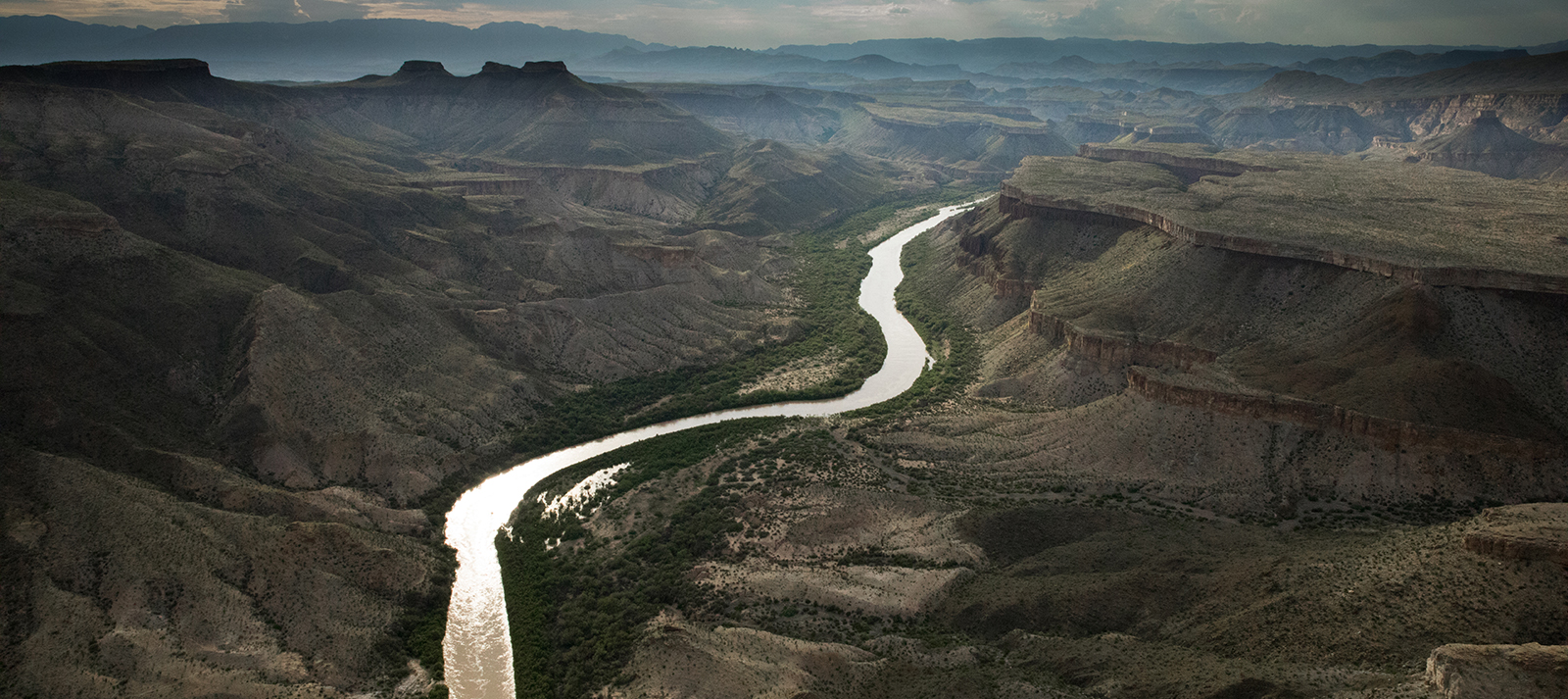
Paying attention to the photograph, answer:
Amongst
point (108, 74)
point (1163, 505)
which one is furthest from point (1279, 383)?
point (108, 74)

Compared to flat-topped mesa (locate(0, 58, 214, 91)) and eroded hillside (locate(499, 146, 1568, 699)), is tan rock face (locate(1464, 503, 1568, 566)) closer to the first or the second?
eroded hillside (locate(499, 146, 1568, 699))

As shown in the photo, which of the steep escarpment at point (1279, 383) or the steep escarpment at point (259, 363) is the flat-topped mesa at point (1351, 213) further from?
the steep escarpment at point (259, 363)

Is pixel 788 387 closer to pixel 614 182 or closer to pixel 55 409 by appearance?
pixel 55 409

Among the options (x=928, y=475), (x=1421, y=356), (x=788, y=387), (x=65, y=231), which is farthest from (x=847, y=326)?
(x=65, y=231)

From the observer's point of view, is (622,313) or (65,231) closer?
(65,231)

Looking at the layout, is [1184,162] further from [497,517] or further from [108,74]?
[108,74]

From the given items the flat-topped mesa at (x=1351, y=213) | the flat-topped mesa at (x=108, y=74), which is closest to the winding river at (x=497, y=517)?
the flat-topped mesa at (x=1351, y=213)

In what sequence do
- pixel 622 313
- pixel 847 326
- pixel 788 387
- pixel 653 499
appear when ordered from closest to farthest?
1. pixel 653 499
2. pixel 788 387
3. pixel 622 313
4. pixel 847 326
